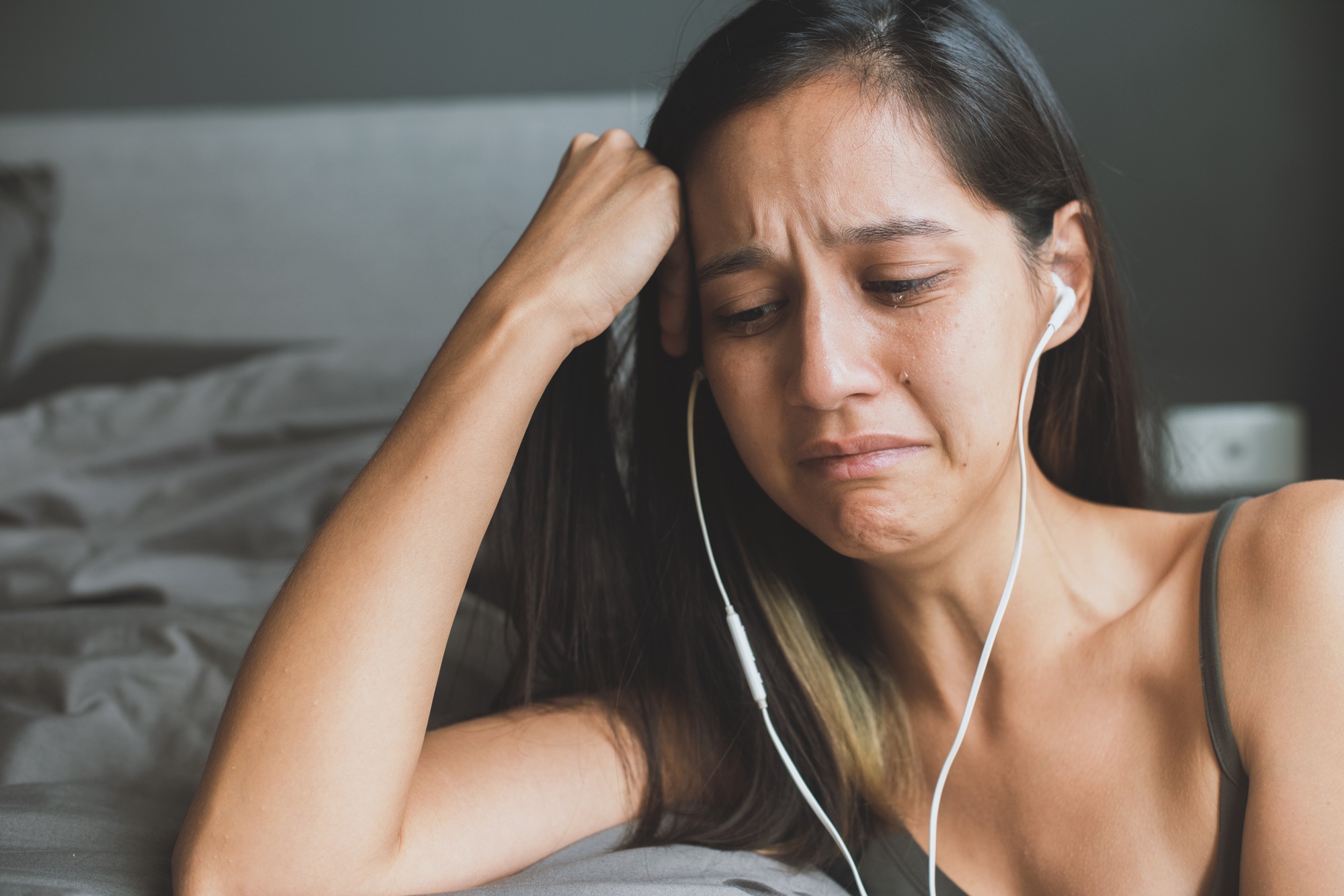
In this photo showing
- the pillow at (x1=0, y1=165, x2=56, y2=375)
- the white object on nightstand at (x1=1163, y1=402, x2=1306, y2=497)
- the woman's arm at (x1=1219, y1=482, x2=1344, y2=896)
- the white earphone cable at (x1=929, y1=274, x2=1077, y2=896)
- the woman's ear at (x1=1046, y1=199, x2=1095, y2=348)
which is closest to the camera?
the woman's arm at (x1=1219, y1=482, x2=1344, y2=896)

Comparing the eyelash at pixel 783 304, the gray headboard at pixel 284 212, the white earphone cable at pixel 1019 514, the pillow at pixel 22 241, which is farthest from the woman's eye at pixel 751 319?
the pillow at pixel 22 241

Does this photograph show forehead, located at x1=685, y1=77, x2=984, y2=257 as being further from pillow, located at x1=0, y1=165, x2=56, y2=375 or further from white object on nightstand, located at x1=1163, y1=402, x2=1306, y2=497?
pillow, located at x1=0, y1=165, x2=56, y2=375

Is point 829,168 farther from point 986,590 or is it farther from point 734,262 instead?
point 986,590

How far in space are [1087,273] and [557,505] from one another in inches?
22.2

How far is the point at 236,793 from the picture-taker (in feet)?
2.53

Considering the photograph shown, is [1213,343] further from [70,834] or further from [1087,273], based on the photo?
[70,834]

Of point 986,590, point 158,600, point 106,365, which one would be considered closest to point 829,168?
point 986,590

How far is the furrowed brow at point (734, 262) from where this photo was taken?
2.80 feet

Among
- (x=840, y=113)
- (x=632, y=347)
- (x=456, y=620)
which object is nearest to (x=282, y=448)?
(x=456, y=620)

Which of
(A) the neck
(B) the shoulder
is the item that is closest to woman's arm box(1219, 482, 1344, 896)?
(B) the shoulder

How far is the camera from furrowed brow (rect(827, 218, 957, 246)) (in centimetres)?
82

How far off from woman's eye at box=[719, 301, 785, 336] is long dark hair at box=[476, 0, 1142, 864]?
0.48ft

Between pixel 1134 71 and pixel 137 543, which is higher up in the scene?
pixel 1134 71

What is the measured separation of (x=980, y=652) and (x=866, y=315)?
38cm
